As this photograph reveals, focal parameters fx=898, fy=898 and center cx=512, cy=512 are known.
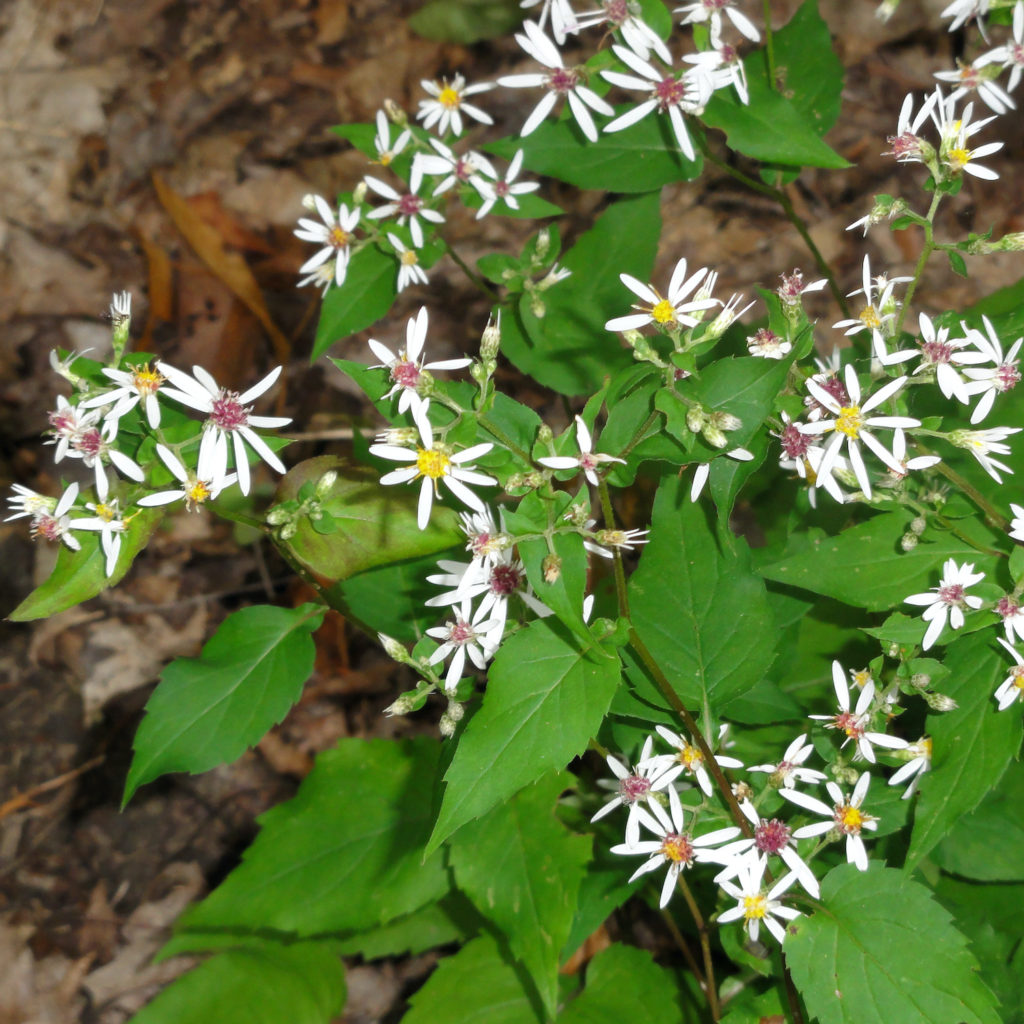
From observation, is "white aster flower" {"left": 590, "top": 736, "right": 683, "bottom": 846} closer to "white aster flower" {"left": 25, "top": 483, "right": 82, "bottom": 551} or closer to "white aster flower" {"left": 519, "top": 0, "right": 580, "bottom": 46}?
"white aster flower" {"left": 25, "top": 483, "right": 82, "bottom": 551}

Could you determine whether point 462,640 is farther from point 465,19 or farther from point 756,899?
point 465,19

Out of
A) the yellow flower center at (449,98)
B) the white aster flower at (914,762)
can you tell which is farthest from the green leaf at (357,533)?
the yellow flower center at (449,98)

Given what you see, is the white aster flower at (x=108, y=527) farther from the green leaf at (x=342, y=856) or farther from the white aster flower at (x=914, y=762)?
the white aster flower at (x=914, y=762)

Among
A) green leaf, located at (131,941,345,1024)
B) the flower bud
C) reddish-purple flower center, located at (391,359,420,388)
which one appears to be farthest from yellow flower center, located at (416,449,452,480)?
green leaf, located at (131,941,345,1024)

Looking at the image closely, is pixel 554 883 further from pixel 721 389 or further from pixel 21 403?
pixel 21 403

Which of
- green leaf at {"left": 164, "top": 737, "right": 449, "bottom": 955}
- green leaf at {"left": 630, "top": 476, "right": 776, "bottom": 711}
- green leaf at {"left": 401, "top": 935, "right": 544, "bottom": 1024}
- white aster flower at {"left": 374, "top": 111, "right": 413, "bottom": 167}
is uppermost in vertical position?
white aster flower at {"left": 374, "top": 111, "right": 413, "bottom": 167}

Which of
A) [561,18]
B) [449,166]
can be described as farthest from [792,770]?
[561,18]

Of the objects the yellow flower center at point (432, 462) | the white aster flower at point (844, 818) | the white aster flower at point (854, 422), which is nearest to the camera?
the yellow flower center at point (432, 462)

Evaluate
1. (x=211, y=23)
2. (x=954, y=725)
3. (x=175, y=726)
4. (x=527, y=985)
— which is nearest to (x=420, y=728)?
(x=527, y=985)
